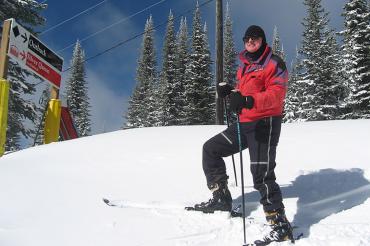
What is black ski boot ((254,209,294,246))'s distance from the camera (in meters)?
3.98

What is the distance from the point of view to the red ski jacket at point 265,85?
14.0ft

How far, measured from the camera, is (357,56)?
3434cm

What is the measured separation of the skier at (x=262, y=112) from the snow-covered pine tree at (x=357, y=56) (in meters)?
30.1

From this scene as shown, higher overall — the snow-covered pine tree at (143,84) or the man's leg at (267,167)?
the snow-covered pine tree at (143,84)

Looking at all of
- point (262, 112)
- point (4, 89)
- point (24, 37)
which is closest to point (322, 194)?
point (262, 112)

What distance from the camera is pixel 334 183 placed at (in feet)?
18.5

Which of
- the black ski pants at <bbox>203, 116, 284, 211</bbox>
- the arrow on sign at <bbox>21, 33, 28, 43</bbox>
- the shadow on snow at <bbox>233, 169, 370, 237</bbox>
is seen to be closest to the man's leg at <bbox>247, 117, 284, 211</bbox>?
the black ski pants at <bbox>203, 116, 284, 211</bbox>

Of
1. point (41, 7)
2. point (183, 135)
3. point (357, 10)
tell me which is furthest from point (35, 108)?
point (357, 10)

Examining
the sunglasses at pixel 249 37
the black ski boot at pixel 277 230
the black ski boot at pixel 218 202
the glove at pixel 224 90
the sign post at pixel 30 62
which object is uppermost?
the sign post at pixel 30 62

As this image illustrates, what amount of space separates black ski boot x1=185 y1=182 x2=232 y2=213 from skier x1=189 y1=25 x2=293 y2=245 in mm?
530

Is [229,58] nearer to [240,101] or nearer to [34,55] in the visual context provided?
[34,55]

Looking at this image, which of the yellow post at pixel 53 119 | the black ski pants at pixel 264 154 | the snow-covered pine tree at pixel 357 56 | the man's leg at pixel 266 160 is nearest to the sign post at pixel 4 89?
the yellow post at pixel 53 119

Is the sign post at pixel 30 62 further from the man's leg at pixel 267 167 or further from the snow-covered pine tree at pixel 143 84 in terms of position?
the snow-covered pine tree at pixel 143 84

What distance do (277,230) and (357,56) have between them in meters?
33.3
